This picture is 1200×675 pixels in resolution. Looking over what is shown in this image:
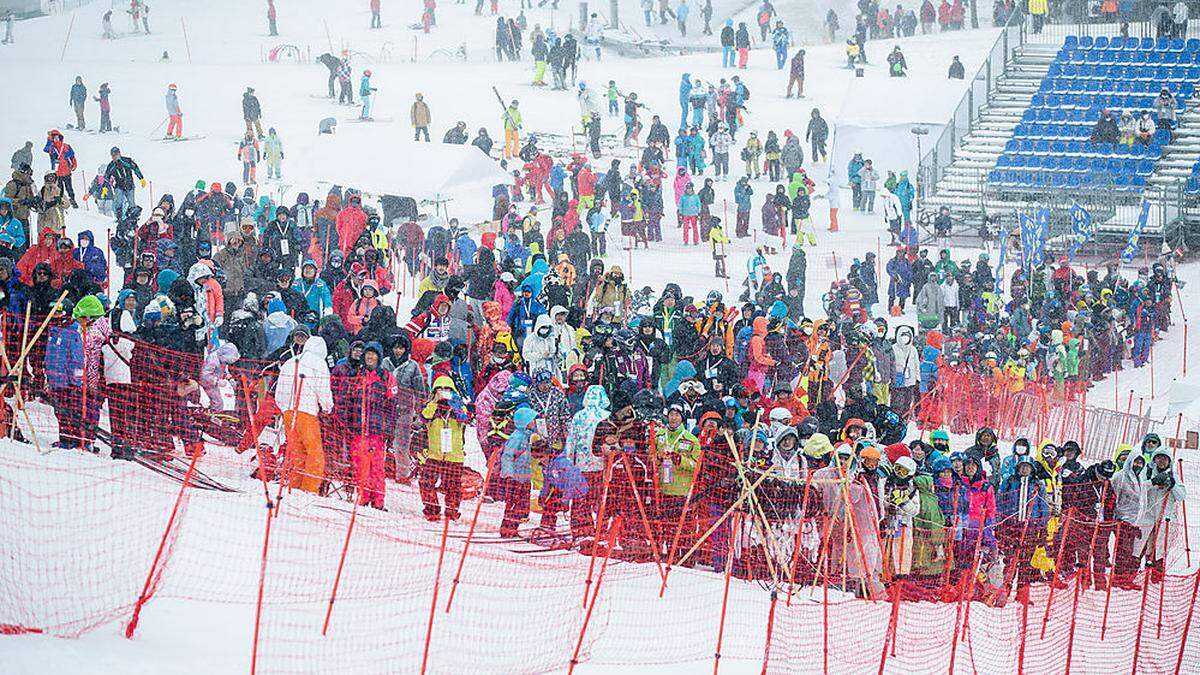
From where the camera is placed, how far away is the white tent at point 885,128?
29141 mm

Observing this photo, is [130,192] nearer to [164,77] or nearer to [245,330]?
[245,330]

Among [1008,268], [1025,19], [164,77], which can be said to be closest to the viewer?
[1008,268]

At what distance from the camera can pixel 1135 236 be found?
25.4 metres

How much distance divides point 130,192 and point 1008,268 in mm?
12584

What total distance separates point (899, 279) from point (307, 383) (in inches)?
488

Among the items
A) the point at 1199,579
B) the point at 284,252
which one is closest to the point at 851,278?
the point at 284,252

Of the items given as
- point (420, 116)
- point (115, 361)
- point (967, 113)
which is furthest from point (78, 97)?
point (115, 361)

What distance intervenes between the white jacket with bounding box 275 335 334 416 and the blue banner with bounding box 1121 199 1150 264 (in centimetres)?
1640

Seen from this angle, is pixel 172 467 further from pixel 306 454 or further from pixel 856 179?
pixel 856 179

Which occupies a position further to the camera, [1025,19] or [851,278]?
[1025,19]

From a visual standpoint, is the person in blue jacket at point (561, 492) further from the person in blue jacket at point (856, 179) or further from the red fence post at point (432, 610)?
the person in blue jacket at point (856, 179)

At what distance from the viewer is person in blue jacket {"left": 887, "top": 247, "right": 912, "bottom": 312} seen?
891 inches

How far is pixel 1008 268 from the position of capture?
2511cm

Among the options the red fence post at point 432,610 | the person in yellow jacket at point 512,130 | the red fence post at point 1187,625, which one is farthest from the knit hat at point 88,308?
the person in yellow jacket at point 512,130
